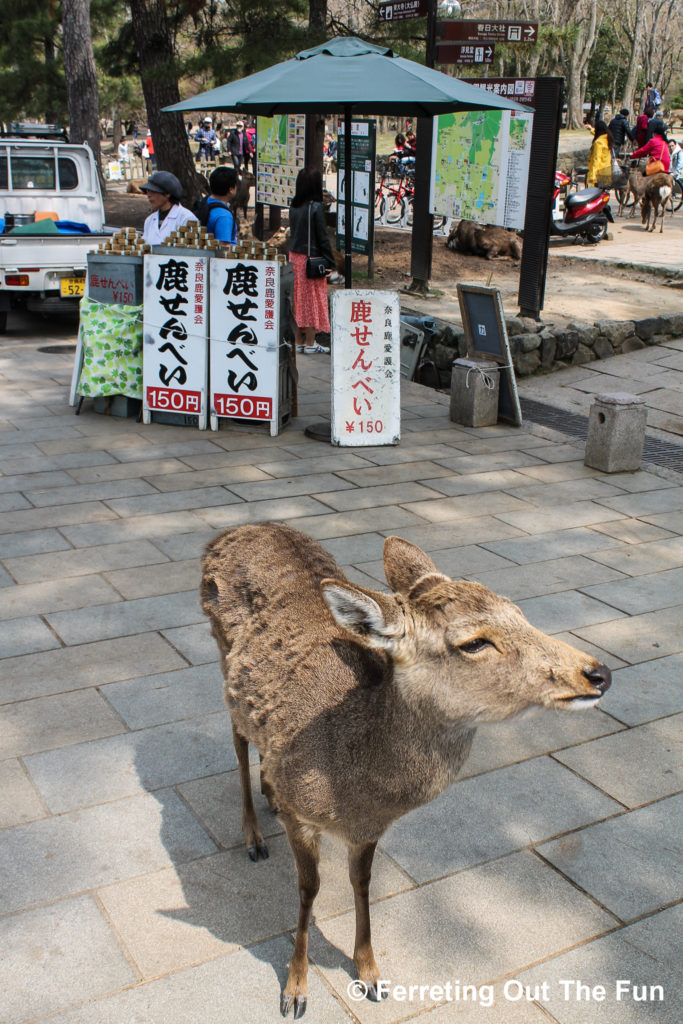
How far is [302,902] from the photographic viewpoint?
2.64 metres

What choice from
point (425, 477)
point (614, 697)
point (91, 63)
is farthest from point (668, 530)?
point (91, 63)

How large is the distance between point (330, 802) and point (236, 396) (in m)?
5.62

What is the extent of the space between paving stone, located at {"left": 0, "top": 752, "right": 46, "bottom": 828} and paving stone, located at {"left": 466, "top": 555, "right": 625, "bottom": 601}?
2698 millimetres

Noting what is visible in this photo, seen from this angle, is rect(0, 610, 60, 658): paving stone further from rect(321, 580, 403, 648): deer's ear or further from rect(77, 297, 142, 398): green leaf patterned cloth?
rect(77, 297, 142, 398): green leaf patterned cloth

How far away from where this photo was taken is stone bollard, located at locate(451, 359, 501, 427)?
8.10 m

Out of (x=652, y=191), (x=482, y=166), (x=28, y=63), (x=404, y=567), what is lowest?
(x=404, y=567)

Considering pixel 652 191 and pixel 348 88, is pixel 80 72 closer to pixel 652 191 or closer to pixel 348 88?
pixel 652 191

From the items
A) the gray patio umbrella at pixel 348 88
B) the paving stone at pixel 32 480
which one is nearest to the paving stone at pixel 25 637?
the paving stone at pixel 32 480

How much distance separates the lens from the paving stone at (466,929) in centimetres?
273

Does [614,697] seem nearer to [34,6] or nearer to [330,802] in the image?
[330,802]

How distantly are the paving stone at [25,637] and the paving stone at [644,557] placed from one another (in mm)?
3260

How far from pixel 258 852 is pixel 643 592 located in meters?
2.99

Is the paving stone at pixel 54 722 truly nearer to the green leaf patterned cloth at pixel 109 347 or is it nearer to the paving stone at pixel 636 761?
the paving stone at pixel 636 761

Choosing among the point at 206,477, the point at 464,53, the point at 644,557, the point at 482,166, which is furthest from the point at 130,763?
the point at 464,53
